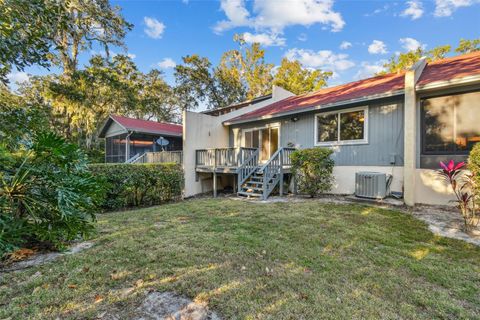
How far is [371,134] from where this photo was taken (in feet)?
26.6

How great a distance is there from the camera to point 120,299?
2.32 m

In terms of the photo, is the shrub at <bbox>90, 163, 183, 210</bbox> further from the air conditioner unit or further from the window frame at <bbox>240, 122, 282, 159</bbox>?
the air conditioner unit

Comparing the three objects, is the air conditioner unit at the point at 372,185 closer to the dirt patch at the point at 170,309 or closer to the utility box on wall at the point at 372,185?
the utility box on wall at the point at 372,185

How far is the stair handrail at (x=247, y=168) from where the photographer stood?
361 inches

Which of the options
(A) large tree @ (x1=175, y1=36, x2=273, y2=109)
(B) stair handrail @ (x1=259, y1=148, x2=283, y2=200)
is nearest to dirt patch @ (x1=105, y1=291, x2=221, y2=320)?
(B) stair handrail @ (x1=259, y1=148, x2=283, y2=200)

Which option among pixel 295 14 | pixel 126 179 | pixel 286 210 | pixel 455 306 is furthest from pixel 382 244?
pixel 295 14

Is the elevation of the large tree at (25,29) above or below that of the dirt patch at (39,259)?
above

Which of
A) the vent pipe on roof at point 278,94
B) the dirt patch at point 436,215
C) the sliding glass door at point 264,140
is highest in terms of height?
the vent pipe on roof at point 278,94

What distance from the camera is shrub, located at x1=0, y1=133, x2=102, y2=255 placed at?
2775 millimetres

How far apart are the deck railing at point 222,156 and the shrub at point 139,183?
1589mm

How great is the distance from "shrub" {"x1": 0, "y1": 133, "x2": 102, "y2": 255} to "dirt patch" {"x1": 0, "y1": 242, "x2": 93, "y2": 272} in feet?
1.13

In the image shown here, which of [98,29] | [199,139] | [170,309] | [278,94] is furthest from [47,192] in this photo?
[98,29]

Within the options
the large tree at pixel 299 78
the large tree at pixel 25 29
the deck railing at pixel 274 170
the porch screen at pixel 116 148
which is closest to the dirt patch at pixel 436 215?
the deck railing at pixel 274 170

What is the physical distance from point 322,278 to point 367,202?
16.8ft
